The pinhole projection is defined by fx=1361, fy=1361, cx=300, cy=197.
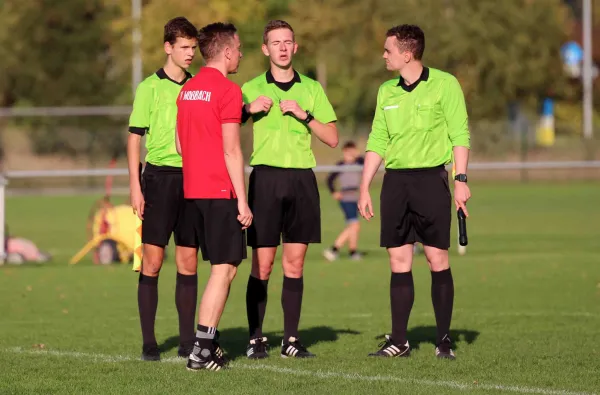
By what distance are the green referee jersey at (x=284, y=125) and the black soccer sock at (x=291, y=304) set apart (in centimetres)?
85

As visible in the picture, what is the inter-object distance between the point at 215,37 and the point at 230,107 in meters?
0.47

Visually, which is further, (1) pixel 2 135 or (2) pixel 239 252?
(1) pixel 2 135

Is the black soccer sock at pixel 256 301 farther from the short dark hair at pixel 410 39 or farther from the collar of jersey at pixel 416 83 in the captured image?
the short dark hair at pixel 410 39

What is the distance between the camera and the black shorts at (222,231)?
864 centimetres

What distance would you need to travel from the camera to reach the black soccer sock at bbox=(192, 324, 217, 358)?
8.63m

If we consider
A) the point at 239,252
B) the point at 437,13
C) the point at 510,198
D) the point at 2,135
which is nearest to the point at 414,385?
the point at 239,252

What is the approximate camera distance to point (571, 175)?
43781 mm

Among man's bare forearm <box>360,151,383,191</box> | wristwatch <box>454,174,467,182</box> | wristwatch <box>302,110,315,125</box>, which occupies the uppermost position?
wristwatch <box>302,110,315,125</box>

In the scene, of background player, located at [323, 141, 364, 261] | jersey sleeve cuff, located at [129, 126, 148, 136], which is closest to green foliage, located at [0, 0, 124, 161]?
background player, located at [323, 141, 364, 261]

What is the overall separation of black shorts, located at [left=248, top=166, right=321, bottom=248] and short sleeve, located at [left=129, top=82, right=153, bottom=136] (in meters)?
0.83

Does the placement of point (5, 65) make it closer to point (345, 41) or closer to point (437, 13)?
point (345, 41)

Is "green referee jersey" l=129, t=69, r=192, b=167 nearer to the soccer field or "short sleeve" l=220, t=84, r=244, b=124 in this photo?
"short sleeve" l=220, t=84, r=244, b=124

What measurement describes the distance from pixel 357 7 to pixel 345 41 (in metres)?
1.33

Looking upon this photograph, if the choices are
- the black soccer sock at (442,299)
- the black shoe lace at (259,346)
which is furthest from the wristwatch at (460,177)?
the black shoe lace at (259,346)
